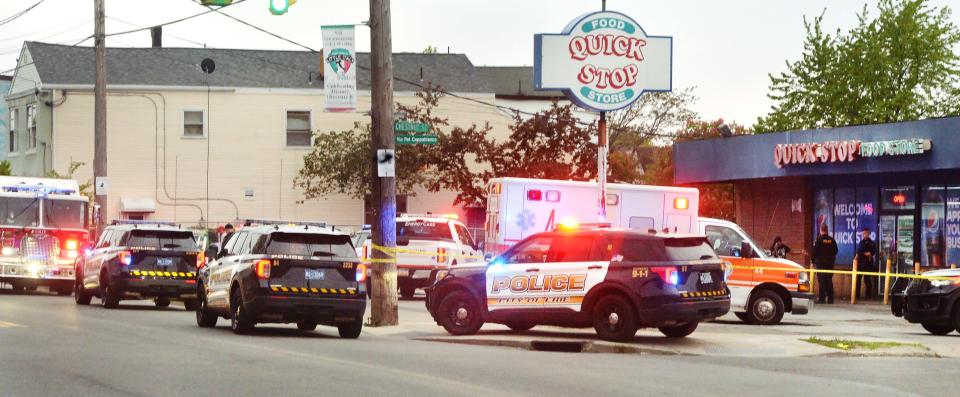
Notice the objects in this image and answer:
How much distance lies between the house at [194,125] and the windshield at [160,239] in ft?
78.1

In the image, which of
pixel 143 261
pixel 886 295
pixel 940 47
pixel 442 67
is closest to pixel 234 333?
pixel 143 261

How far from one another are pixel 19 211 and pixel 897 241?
20708 mm

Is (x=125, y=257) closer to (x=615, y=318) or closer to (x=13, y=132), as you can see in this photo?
(x=615, y=318)

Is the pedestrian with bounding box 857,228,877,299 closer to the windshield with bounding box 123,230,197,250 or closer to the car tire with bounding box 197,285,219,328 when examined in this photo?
the windshield with bounding box 123,230,197,250

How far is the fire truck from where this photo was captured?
33.2 meters

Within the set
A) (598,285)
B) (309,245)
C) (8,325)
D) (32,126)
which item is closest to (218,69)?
(32,126)

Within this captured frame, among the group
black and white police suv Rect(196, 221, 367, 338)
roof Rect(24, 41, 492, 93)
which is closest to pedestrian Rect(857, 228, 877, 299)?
black and white police suv Rect(196, 221, 367, 338)

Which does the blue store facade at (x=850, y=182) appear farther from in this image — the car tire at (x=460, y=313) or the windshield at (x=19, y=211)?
the windshield at (x=19, y=211)

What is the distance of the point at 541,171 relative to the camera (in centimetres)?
5138

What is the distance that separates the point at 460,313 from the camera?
2128cm

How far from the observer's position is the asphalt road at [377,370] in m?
13.3

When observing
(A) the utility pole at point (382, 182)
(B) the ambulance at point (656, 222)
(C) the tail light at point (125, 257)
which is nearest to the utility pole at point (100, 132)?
(C) the tail light at point (125, 257)

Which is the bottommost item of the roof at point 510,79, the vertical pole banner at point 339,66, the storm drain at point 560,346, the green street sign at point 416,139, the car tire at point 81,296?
the car tire at point 81,296

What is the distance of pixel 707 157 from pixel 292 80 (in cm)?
1971
